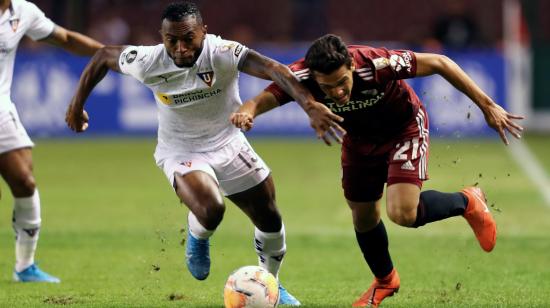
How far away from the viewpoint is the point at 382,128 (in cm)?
863

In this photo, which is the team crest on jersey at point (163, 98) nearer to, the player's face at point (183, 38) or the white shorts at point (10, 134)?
the player's face at point (183, 38)

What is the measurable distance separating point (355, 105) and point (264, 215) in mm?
1166

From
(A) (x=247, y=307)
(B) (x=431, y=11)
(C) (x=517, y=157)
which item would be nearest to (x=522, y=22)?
(B) (x=431, y=11)

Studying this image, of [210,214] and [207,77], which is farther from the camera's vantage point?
[207,77]

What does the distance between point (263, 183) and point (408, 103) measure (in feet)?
4.11

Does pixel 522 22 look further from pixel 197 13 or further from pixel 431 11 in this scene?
pixel 197 13

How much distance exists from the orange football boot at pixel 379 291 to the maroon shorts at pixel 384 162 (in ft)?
2.10

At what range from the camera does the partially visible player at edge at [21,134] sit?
9898 millimetres

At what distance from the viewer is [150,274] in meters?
10.5

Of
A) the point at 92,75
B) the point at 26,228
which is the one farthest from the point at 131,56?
the point at 26,228

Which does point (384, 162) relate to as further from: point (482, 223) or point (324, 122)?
point (324, 122)

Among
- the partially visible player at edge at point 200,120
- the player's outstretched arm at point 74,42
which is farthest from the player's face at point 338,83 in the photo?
the player's outstretched arm at point 74,42

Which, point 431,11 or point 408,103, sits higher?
point 408,103

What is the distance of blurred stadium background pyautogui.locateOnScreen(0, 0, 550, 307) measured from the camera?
1008 cm
